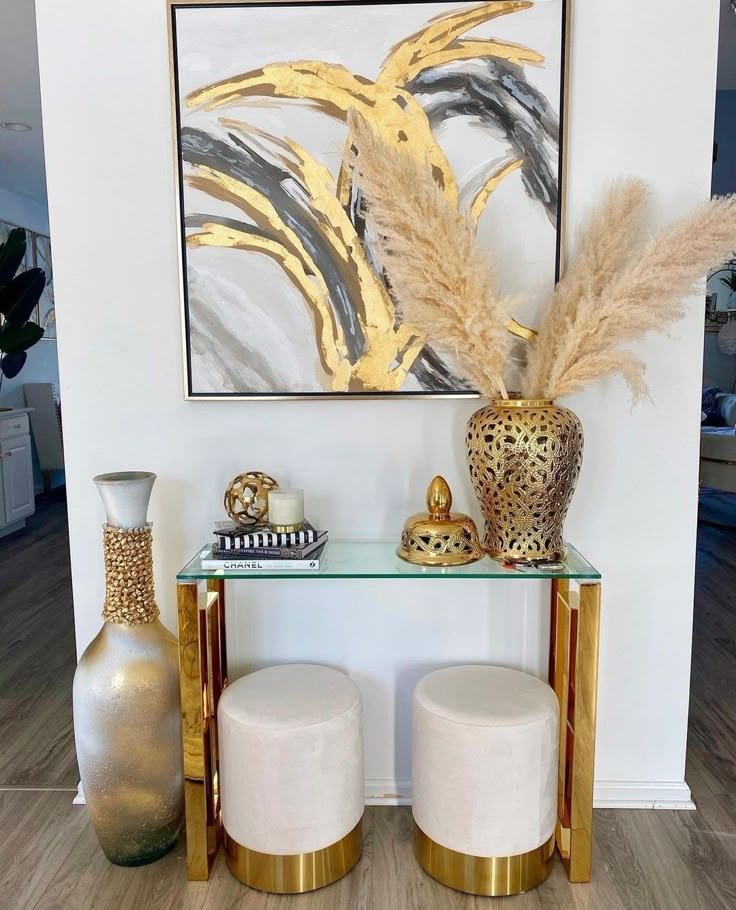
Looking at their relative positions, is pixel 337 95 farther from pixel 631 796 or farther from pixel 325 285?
pixel 631 796

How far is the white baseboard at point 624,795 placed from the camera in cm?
182

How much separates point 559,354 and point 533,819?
1.03 m

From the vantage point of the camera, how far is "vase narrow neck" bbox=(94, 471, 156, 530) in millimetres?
1515

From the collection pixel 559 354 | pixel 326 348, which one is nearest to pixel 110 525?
pixel 326 348

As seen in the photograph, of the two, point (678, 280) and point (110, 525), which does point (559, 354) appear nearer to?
point (678, 280)

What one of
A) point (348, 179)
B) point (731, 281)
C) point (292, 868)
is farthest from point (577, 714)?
point (731, 281)

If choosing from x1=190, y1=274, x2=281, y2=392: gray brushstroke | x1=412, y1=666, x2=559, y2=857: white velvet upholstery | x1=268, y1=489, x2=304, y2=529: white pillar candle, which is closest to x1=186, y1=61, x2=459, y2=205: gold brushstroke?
x1=190, y1=274, x2=281, y2=392: gray brushstroke

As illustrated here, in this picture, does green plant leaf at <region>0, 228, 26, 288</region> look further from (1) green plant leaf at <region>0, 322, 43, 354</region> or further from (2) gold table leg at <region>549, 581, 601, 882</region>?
(2) gold table leg at <region>549, 581, 601, 882</region>

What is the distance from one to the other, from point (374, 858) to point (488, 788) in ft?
1.29

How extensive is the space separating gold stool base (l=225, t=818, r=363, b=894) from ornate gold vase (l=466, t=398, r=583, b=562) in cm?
77

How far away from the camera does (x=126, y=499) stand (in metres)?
1.53

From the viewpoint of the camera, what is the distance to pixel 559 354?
1.50 metres

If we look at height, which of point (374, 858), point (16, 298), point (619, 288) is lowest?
point (374, 858)

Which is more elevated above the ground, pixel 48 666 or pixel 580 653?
pixel 580 653
